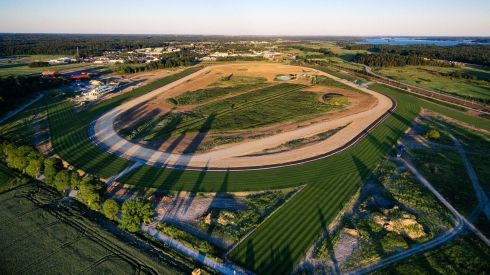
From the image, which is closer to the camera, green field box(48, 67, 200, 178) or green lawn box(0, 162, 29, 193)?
green lawn box(0, 162, 29, 193)

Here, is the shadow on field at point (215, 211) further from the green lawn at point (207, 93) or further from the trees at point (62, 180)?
the green lawn at point (207, 93)

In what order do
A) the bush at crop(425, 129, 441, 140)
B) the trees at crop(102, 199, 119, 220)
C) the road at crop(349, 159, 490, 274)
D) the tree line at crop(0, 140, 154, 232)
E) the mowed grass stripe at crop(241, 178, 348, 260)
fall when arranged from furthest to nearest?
the bush at crop(425, 129, 441, 140) → the trees at crop(102, 199, 119, 220) → the tree line at crop(0, 140, 154, 232) → the mowed grass stripe at crop(241, 178, 348, 260) → the road at crop(349, 159, 490, 274)

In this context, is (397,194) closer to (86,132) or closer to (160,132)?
(160,132)

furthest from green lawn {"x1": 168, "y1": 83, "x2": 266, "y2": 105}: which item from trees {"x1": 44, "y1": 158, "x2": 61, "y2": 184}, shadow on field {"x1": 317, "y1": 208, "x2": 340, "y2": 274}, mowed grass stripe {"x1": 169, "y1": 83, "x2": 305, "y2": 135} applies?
shadow on field {"x1": 317, "y1": 208, "x2": 340, "y2": 274}

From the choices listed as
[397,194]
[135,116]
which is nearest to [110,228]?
[397,194]

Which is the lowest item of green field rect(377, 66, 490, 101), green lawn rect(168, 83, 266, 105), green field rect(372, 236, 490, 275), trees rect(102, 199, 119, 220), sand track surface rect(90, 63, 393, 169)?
green field rect(372, 236, 490, 275)

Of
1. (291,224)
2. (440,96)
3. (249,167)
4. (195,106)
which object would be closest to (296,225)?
(291,224)

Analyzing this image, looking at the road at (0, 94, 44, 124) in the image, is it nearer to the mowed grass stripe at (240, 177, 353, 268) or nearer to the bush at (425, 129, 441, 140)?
the mowed grass stripe at (240, 177, 353, 268)
